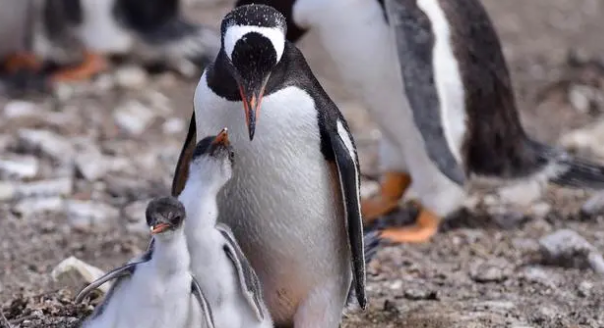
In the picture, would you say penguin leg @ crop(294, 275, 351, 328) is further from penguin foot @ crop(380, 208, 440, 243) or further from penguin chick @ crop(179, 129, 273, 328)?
penguin foot @ crop(380, 208, 440, 243)

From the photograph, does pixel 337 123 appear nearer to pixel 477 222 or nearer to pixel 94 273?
pixel 94 273

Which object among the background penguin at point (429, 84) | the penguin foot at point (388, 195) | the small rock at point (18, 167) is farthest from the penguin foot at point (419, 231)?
the small rock at point (18, 167)

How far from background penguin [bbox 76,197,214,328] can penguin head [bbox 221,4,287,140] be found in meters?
0.32

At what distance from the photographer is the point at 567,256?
162 inches

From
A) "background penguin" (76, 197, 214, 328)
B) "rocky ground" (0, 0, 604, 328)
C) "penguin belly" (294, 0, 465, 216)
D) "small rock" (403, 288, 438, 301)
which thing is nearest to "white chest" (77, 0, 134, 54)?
"rocky ground" (0, 0, 604, 328)

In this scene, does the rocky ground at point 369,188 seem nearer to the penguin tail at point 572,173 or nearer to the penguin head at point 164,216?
the penguin tail at point 572,173

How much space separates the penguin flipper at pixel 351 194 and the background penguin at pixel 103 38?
401cm

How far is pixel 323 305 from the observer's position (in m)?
3.21

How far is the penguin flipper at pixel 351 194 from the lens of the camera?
3.07m

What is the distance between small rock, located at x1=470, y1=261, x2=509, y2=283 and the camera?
4.04 metres

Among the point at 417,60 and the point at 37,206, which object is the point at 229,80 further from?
the point at 37,206

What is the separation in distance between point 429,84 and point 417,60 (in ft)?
0.29

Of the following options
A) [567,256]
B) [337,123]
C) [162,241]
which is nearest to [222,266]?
[162,241]

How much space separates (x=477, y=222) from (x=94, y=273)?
1695 mm
